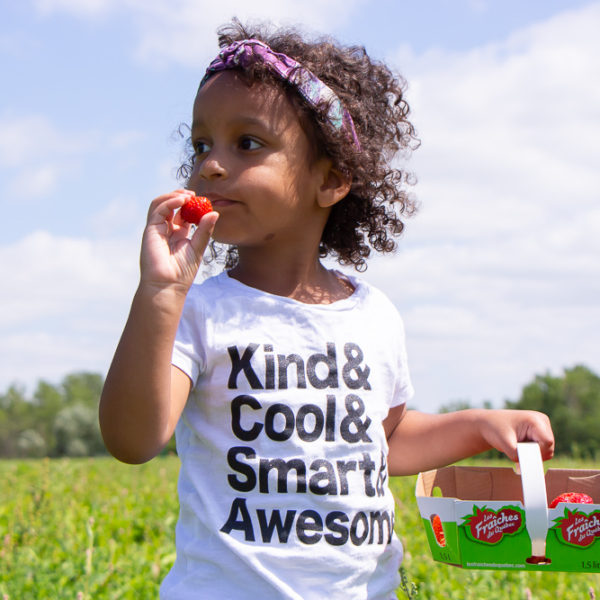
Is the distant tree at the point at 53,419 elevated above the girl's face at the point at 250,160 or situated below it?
above

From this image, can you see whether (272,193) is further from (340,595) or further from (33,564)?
(33,564)

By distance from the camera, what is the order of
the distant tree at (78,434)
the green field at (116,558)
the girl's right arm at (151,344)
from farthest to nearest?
the distant tree at (78,434) → the green field at (116,558) → the girl's right arm at (151,344)

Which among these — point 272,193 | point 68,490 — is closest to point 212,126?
point 272,193

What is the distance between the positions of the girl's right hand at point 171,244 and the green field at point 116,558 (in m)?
1.51

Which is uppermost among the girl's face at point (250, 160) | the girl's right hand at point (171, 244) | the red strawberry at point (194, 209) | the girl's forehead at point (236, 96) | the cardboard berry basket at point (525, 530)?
the girl's forehead at point (236, 96)

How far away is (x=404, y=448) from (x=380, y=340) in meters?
0.38

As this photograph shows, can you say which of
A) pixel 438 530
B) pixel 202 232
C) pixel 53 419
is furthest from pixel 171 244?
pixel 53 419

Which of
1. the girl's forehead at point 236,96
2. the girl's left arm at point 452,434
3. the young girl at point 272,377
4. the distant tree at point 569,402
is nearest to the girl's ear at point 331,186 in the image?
the young girl at point 272,377

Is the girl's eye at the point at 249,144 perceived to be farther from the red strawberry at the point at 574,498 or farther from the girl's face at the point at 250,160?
the red strawberry at the point at 574,498

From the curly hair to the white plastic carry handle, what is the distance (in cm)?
98

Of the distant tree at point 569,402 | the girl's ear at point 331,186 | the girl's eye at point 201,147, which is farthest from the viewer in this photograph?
the distant tree at point 569,402

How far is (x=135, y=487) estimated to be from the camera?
6.36 meters

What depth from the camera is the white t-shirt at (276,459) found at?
1.86 m

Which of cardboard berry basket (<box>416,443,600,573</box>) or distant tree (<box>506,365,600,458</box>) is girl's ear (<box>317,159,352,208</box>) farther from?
distant tree (<box>506,365,600,458</box>)
